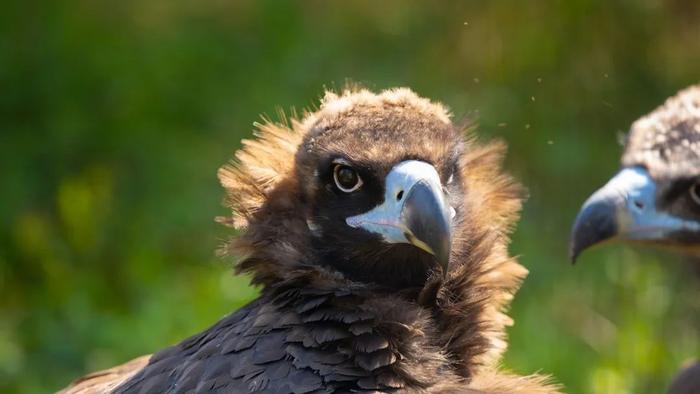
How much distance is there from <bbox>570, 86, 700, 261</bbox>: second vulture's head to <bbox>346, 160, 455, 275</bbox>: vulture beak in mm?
442

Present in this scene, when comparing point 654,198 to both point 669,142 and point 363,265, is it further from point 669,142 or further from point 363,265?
point 363,265

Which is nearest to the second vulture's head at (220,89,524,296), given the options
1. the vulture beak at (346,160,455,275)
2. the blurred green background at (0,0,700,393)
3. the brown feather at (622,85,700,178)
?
Answer: the vulture beak at (346,160,455,275)

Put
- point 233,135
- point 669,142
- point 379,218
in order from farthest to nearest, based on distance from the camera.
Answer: point 233,135, point 669,142, point 379,218

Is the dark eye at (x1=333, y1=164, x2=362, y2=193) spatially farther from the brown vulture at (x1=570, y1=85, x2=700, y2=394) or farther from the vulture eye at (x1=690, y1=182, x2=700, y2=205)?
the vulture eye at (x1=690, y1=182, x2=700, y2=205)

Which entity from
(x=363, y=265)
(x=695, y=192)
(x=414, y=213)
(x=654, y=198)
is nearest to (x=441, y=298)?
(x=363, y=265)

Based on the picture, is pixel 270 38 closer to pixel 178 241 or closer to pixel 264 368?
pixel 178 241

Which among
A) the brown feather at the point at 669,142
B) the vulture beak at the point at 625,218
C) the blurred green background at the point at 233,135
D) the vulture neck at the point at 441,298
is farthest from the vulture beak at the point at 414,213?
the blurred green background at the point at 233,135

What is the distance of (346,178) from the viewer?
332 cm

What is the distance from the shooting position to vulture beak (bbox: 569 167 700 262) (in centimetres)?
346

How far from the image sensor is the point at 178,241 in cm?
733

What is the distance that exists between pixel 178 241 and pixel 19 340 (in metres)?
1.16

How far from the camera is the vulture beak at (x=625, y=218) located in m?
3.46

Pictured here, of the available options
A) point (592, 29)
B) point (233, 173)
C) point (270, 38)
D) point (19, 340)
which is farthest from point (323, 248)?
point (270, 38)

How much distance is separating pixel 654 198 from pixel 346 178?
906 millimetres
